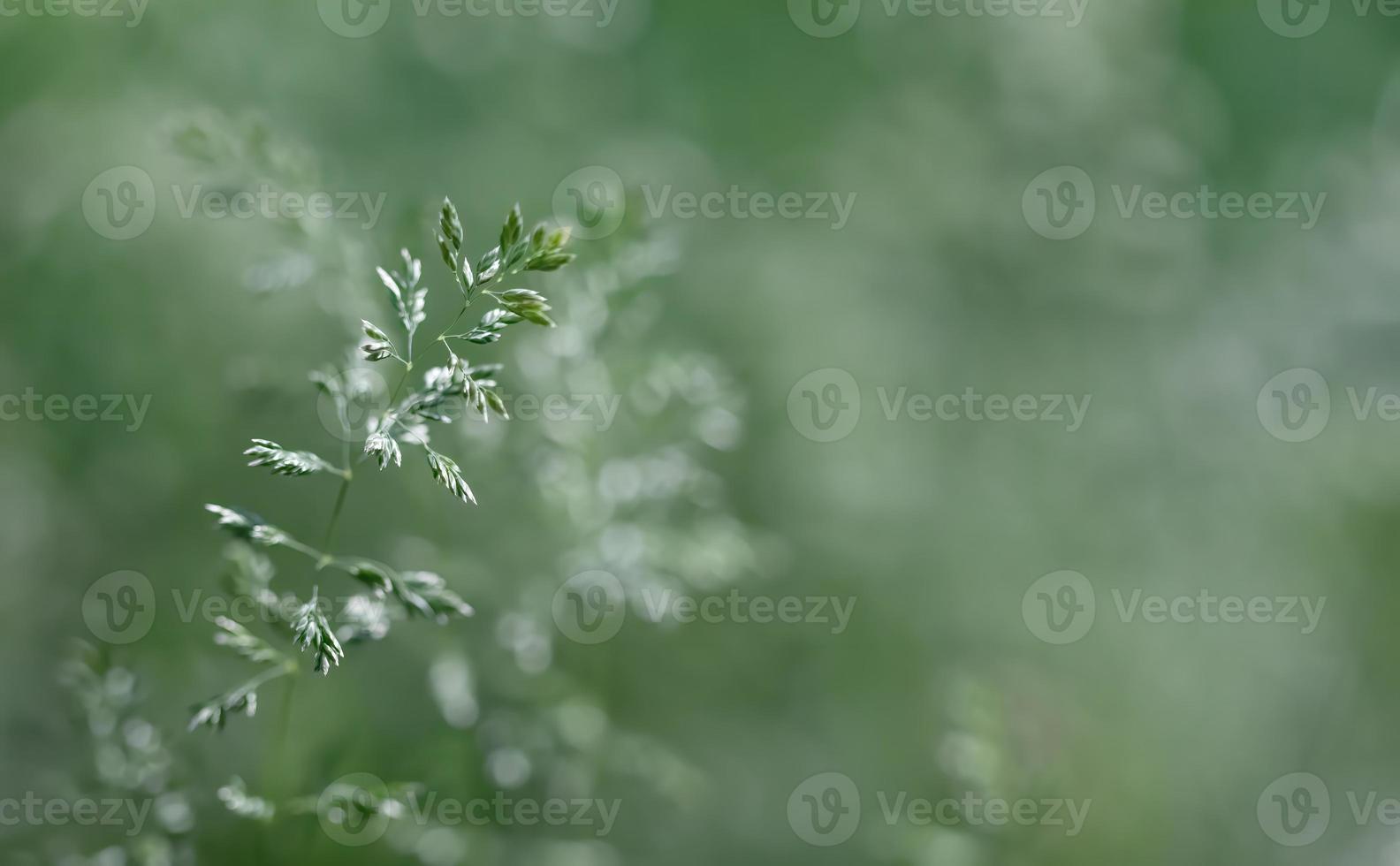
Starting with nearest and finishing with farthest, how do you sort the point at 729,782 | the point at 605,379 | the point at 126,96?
the point at 605,379 → the point at 126,96 → the point at 729,782

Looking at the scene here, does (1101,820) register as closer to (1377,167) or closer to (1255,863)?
(1255,863)

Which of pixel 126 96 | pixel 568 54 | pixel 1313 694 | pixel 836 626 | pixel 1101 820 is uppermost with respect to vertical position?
pixel 568 54

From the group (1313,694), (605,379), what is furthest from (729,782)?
(1313,694)

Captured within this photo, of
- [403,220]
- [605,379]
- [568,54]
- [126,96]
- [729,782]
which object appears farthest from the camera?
[568,54]

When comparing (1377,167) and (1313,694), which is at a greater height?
(1377,167)

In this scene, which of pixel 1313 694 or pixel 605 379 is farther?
pixel 1313 694

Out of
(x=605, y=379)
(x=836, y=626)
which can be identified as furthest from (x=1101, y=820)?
(x=605, y=379)

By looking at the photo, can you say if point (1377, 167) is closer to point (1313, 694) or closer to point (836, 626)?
point (1313, 694)
